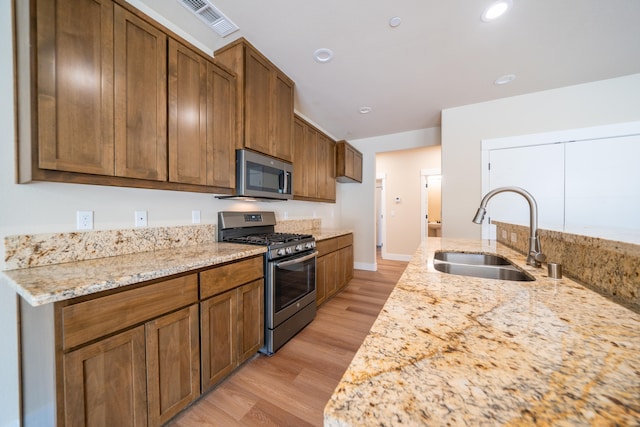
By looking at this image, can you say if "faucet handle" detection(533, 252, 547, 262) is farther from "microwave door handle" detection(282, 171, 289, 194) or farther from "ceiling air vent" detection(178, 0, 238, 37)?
"ceiling air vent" detection(178, 0, 238, 37)

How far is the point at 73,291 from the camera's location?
2.91 feet

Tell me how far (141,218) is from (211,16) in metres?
1.61

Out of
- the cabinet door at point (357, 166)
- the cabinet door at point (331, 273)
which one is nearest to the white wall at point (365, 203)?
the cabinet door at point (357, 166)

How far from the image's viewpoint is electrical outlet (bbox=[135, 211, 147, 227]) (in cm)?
161

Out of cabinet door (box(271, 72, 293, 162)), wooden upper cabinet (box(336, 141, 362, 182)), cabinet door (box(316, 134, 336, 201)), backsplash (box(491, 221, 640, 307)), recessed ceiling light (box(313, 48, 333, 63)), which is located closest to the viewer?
backsplash (box(491, 221, 640, 307))

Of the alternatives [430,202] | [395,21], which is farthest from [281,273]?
[430,202]

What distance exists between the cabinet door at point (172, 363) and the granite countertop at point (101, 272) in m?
0.27

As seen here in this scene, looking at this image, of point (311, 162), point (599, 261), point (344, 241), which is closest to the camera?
point (599, 261)

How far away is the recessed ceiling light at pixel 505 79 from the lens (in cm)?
249

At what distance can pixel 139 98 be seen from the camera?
4.54ft

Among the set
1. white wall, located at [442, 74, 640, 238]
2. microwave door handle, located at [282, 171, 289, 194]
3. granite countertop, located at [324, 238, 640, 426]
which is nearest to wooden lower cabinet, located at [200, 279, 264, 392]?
microwave door handle, located at [282, 171, 289, 194]

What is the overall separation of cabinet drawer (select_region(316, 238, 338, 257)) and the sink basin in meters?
1.40

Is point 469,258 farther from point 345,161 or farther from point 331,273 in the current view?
point 345,161

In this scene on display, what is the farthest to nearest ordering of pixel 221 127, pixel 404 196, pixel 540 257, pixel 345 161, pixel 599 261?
pixel 404 196 → pixel 345 161 → pixel 221 127 → pixel 540 257 → pixel 599 261
